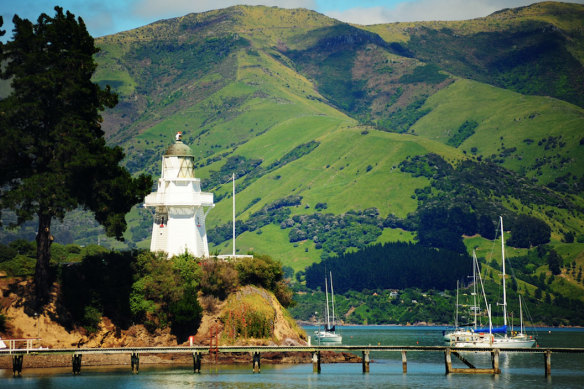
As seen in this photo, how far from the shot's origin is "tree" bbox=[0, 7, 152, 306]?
271 ft

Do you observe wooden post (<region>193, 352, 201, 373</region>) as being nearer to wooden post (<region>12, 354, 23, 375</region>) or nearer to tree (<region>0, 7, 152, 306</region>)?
tree (<region>0, 7, 152, 306</region>)

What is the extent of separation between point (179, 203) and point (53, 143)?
16.6m

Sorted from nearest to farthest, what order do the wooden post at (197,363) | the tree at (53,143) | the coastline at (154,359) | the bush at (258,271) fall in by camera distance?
the tree at (53,143) < the coastline at (154,359) < the wooden post at (197,363) < the bush at (258,271)

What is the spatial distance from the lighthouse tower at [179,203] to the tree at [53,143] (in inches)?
382

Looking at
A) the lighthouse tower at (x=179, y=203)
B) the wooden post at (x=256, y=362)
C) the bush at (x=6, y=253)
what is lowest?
the wooden post at (x=256, y=362)

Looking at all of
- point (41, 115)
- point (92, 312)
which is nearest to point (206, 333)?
point (92, 312)

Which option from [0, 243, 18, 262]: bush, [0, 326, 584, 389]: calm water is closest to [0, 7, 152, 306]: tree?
[0, 326, 584, 389]: calm water

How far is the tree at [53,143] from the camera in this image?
271 feet

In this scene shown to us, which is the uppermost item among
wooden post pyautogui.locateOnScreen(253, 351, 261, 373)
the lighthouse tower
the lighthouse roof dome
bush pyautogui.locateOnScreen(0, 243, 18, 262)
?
the lighthouse roof dome

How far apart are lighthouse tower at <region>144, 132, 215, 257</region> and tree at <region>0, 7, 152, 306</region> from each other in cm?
971

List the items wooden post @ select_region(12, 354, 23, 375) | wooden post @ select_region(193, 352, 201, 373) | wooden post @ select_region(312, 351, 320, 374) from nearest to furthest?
wooden post @ select_region(12, 354, 23, 375) < wooden post @ select_region(193, 352, 201, 373) < wooden post @ select_region(312, 351, 320, 374)

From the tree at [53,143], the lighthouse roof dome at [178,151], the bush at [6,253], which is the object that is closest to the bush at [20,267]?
the tree at [53,143]

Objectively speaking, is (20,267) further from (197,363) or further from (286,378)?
(286,378)

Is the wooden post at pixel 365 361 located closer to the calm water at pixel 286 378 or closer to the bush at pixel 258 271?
the calm water at pixel 286 378
